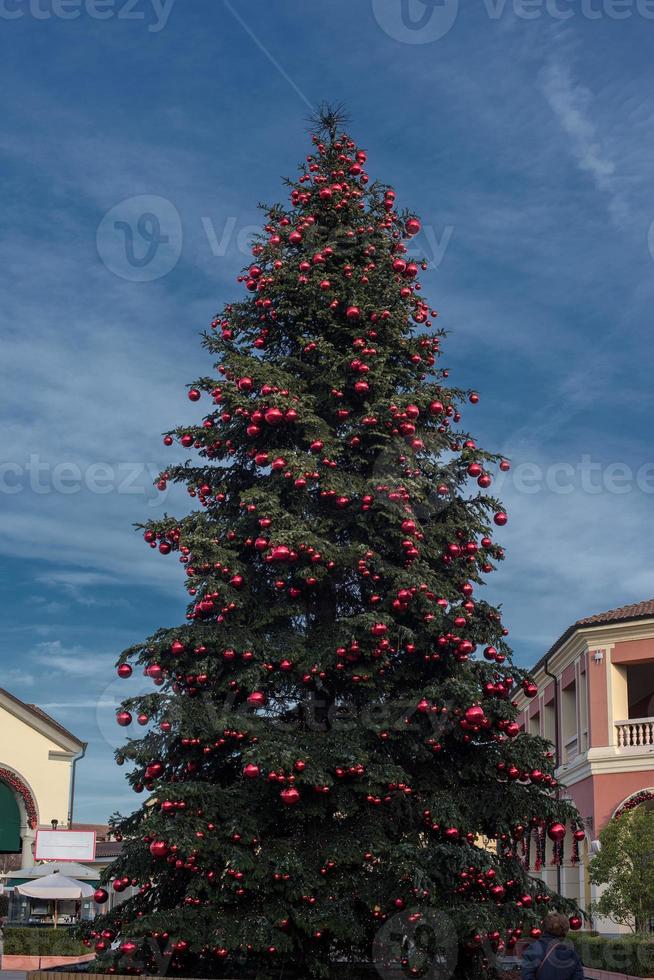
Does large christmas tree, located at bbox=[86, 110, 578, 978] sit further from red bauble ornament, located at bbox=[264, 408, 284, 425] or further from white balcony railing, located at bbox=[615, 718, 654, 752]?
white balcony railing, located at bbox=[615, 718, 654, 752]

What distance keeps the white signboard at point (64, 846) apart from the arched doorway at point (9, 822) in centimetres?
352

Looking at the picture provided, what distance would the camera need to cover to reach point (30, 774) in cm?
4175

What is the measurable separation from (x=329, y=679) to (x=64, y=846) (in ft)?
85.7

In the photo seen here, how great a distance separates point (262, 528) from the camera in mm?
15109

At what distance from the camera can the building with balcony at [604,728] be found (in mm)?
28562

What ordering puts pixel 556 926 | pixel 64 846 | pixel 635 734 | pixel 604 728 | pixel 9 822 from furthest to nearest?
pixel 9 822, pixel 64 846, pixel 604 728, pixel 635 734, pixel 556 926

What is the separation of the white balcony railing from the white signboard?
18.9m

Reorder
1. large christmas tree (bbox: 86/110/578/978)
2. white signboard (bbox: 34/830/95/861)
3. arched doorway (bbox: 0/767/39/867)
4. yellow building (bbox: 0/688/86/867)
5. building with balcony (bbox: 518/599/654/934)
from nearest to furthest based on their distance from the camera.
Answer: large christmas tree (bbox: 86/110/578/978), building with balcony (bbox: 518/599/654/934), white signboard (bbox: 34/830/95/861), arched doorway (bbox: 0/767/39/867), yellow building (bbox: 0/688/86/867)

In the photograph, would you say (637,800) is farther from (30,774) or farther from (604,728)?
(30,774)

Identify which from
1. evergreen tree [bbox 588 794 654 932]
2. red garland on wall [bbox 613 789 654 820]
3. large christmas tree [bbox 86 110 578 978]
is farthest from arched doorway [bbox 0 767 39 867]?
large christmas tree [bbox 86 110 578 978]

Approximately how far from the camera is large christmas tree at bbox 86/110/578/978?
13.0m

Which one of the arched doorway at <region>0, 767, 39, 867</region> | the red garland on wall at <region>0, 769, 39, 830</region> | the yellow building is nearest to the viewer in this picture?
the arched doorway at <region>0, 767, 39, 867</region>

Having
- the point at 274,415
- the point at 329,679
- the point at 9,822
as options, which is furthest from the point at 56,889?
the point at 274,415

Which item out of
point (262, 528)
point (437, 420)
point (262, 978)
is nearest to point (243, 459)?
point (262, 528)
